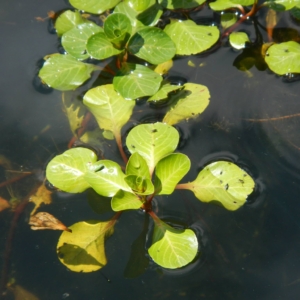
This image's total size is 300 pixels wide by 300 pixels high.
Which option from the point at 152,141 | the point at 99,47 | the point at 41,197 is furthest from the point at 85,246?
the point at 99,47

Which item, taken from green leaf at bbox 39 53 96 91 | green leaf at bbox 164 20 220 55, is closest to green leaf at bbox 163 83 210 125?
green leaf at bbox 164 20 220 55

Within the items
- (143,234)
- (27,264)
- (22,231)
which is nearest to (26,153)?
(22,231)

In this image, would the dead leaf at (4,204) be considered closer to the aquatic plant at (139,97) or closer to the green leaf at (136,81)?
the aquatic plant at (139,97)

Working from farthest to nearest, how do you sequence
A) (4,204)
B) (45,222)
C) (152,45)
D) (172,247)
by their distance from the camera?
(152,45), (4,204), (45,222), (172,247)

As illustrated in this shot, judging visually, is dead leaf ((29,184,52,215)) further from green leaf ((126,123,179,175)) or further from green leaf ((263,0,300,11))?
green leaf ((263,0,300,11))

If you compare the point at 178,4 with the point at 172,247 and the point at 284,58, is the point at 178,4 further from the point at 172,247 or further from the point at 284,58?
the point at 172,247
